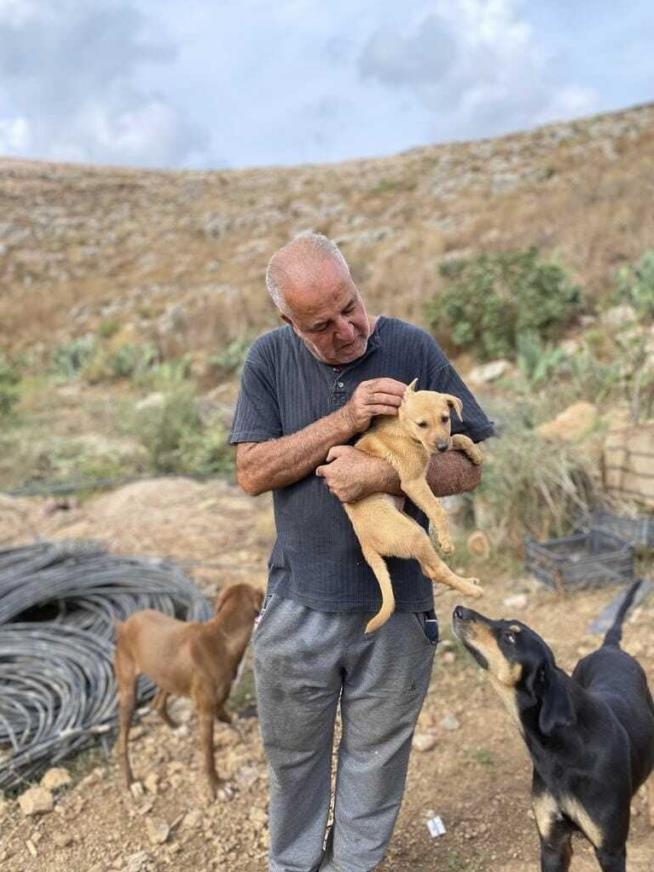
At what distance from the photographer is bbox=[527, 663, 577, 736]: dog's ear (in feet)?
8.00

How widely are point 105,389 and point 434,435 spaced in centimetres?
1564

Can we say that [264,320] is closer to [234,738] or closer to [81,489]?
[81,489]

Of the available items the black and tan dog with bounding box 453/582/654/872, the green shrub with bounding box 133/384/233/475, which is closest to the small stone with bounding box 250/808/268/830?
the black and tan dog with bounding box 453/582/654/872

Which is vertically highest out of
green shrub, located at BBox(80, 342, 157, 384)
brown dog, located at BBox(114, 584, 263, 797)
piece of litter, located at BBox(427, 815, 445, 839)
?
green shrub, located at BBox(80, 342, 157, 384)

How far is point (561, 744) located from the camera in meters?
2.49

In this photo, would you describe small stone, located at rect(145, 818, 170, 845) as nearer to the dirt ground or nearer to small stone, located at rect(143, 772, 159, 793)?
the dirt ground

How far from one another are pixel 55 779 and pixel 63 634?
1576 millimetres

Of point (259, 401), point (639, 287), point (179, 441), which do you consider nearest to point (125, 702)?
point (259, 401)

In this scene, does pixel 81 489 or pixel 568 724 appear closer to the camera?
pixel 568 724

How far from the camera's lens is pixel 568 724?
8.06 ft

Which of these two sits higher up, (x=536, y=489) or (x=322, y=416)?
(x=322, y=416)

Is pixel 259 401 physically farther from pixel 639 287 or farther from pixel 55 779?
pixel 639 287

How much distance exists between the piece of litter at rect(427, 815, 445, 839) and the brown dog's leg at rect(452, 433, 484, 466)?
6.23 feet

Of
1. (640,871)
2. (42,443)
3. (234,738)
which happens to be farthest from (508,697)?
(42,443)
